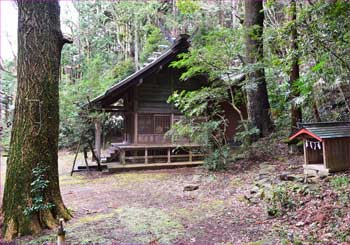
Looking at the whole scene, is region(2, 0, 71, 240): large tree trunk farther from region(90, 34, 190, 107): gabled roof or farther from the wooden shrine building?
the wooden shrine building

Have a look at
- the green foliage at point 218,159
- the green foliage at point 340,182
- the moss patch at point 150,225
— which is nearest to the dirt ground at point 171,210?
the moss patch at point 150,225

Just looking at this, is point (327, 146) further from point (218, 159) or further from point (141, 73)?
point (141, 73)

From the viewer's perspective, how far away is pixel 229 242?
3.72 meters

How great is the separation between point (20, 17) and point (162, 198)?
15.6ft

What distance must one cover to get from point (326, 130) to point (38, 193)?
563 centimetres

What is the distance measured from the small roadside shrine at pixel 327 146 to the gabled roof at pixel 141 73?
21.6ft

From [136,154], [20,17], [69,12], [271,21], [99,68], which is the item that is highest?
[69,12]

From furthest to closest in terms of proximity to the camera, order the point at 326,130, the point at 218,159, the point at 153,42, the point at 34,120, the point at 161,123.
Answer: the point at 153,42
the point at 161,123
the point at 218,159
the point at 326,130
the point at 34,120

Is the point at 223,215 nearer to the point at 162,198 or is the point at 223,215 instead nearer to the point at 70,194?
the point at 162,198

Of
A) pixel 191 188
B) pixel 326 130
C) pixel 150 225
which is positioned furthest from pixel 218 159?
pixel 150 225

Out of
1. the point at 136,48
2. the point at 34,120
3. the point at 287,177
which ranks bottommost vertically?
the point at 287,177

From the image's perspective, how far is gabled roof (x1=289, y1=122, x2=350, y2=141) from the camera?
529 cm

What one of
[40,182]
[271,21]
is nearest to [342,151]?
[40,182]

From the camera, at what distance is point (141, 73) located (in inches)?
433
